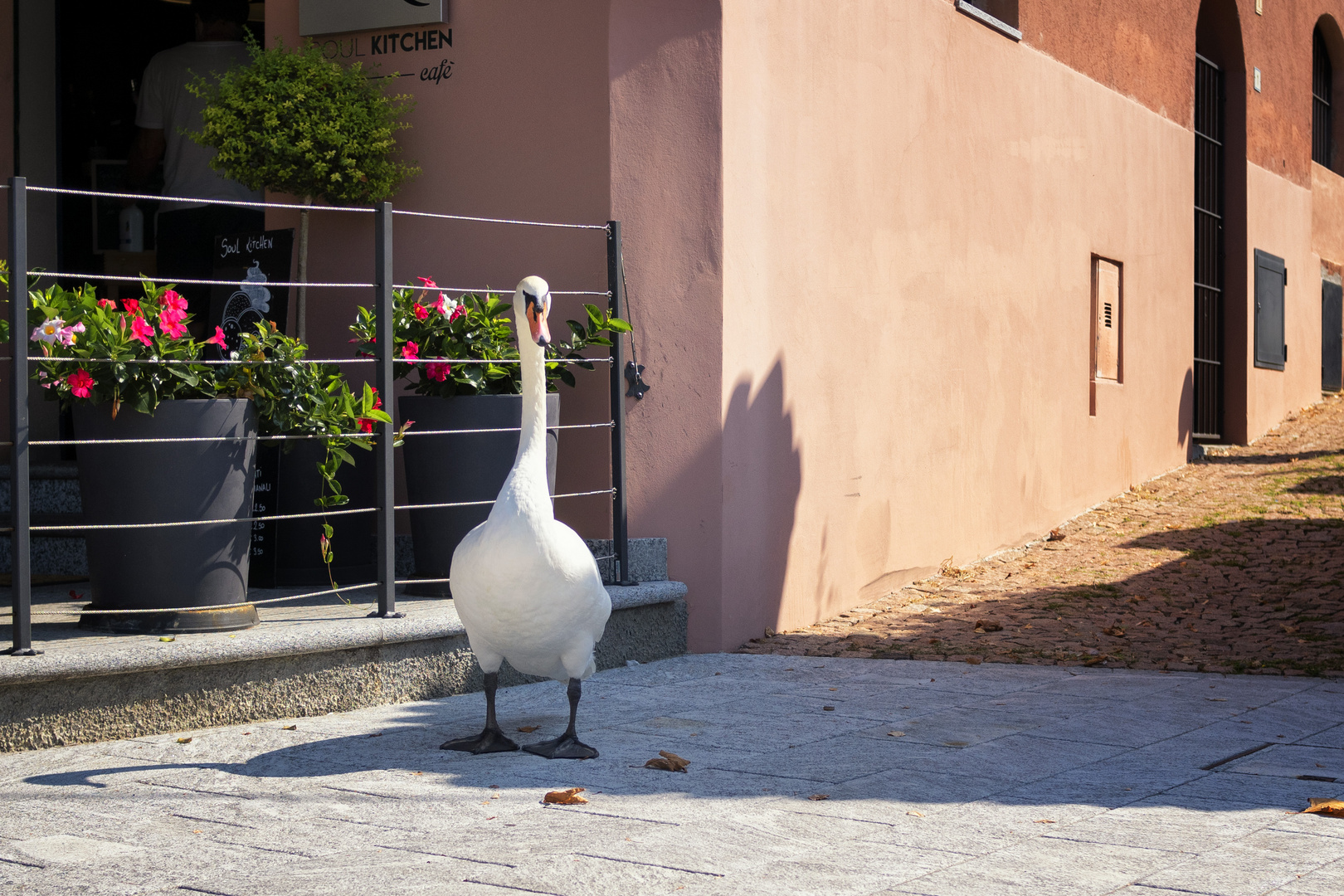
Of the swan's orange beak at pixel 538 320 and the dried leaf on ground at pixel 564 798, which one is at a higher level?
the swan's orange beak at pixel 538 320

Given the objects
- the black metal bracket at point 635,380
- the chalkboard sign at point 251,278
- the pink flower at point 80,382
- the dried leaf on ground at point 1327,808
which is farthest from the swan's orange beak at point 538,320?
the dried leaf on ground at point 1327,808

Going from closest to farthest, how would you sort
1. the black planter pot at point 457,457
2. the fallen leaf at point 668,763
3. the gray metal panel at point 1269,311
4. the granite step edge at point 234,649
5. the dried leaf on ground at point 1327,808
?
the dried leaf on ground at point 1327,808
the fallen leaf at point 668,763
the granite step edge at point 234,649
the black planter pot at point 457,457
the gray metal panel at point 1269,311

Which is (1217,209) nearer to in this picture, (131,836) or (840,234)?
(840,234)

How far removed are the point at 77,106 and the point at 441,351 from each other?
379 centimetres

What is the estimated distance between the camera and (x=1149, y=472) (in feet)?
39.1

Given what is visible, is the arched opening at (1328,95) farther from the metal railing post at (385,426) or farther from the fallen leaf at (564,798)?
the fallen leaf at (564,798)

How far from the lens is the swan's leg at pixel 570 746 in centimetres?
448

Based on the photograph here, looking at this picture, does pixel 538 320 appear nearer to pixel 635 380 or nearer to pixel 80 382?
pixel 80 382

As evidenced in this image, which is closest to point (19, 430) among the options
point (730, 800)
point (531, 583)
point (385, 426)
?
point (385, 426)

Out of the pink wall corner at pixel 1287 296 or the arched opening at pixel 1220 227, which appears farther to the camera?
the pink wall corner at pixel 1287 296

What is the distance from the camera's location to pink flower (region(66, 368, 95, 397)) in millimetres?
4824

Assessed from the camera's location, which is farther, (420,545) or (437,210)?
(437,210)

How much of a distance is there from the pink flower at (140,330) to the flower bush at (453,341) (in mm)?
1182

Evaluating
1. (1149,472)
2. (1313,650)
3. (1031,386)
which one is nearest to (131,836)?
(1313,650)
